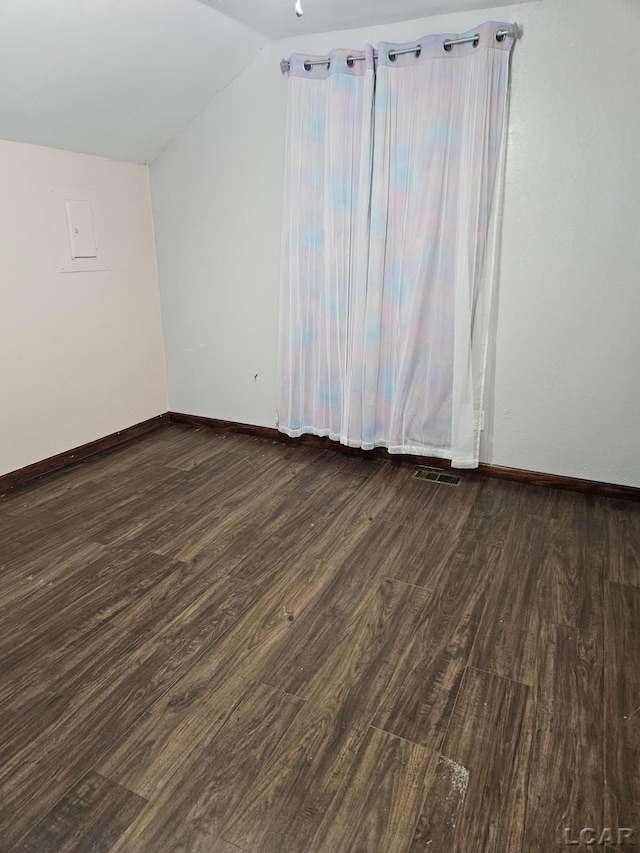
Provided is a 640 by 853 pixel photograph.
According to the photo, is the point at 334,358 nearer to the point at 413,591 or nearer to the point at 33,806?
the point at 413,591

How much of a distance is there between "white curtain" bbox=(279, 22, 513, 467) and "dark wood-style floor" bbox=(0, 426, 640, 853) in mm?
539

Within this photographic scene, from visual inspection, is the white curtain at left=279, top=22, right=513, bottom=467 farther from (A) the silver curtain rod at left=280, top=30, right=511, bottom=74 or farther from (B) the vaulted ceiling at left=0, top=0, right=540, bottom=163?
(B) the vaulted ceiling at left=0, top=0, right=540, bottom=163

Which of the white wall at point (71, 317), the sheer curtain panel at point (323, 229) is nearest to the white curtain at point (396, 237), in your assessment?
the sheer curtain panel at point (323, 229)

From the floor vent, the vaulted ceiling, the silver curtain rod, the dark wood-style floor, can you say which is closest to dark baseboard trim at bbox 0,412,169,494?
the dark wood-style floor

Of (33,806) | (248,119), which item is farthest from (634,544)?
(248,119)

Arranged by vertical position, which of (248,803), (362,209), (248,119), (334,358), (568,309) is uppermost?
(248,119)

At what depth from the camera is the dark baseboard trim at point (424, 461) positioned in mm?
2621

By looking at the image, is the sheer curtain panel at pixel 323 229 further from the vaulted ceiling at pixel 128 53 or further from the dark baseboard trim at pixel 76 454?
the dark baseboard trim at pixel 76 454

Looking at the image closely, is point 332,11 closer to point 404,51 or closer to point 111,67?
point 404,51

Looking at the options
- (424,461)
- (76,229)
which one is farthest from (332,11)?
(424,461)

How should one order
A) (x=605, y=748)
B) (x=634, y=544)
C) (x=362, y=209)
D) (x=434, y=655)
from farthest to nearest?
(x=362, y=209) < (x=634, y=544) < (x=434, y=655) < (x=605, y=748)

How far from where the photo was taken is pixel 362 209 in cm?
268

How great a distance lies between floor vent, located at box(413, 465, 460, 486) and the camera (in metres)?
2.81

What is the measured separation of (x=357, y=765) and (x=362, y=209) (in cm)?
234
